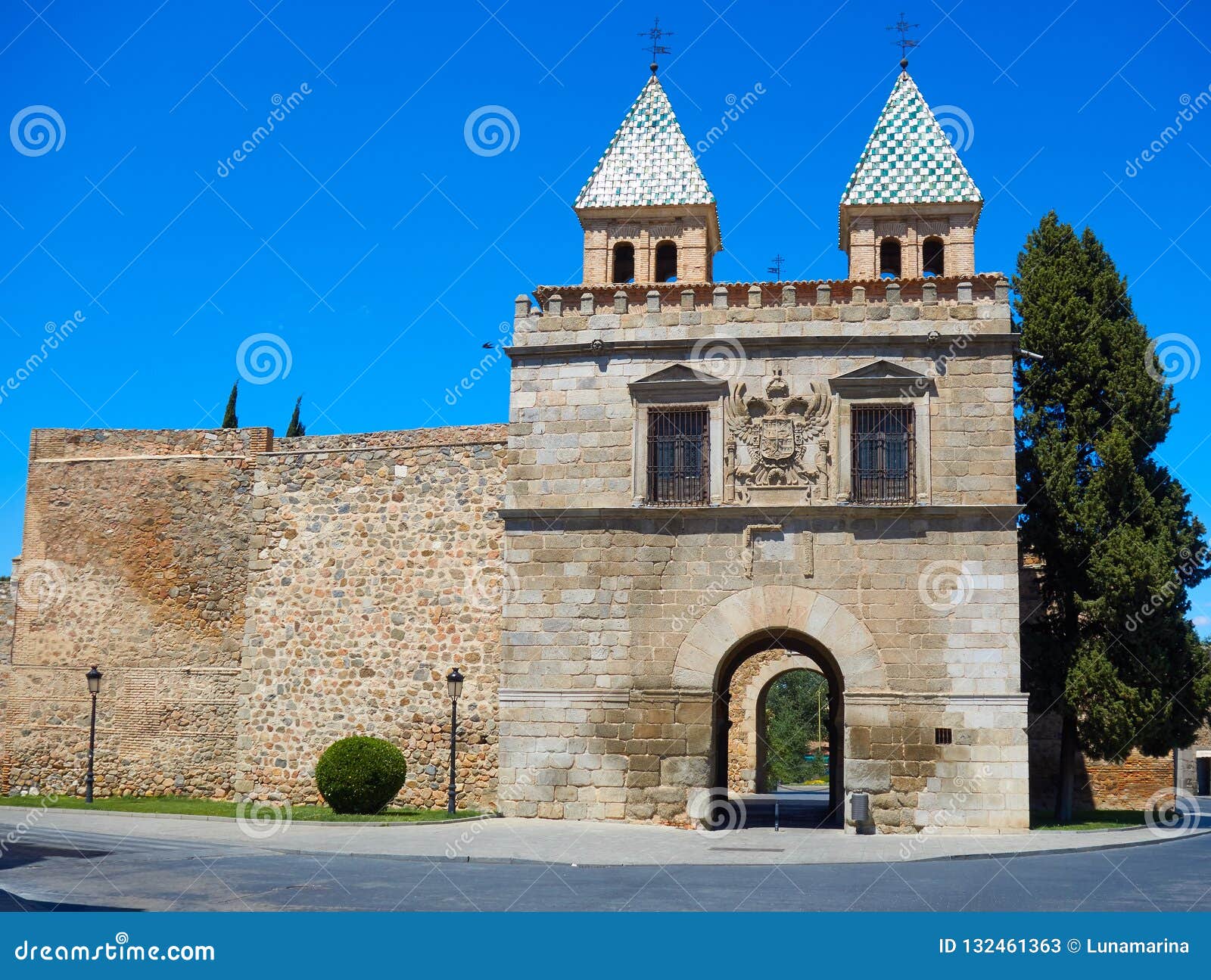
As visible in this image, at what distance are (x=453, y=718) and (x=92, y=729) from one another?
7.14 m

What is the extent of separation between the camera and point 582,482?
20141mm

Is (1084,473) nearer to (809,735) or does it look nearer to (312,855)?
(312,855)

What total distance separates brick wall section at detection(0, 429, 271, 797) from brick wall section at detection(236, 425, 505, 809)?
2.83ft

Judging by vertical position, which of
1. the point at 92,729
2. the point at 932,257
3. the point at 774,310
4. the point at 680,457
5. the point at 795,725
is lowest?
the point at 795,725

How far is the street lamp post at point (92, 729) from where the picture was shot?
2245 cm

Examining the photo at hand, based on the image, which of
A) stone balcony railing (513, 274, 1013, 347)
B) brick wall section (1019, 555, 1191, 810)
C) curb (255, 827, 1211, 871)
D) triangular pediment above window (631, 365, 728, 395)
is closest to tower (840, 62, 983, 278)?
stone balcony railing (513, 274, 1013, 347)

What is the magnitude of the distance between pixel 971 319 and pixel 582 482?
Result: 6593 millimetres

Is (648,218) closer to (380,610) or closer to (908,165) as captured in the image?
(908,165)

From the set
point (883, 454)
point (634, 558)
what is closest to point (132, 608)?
point (634, 558)

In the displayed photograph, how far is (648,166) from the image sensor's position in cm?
2398

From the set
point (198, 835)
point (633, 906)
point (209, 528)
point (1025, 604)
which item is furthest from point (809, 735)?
point (633, 906)

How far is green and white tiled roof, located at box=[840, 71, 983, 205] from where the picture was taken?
74.4ft

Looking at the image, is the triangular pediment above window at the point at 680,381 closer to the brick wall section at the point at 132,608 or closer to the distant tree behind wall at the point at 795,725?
the brick wall section at the point at 132,608

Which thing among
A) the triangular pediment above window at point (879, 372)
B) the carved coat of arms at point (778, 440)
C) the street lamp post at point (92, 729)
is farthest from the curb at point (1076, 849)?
the street lamp post at point (92, 729)
